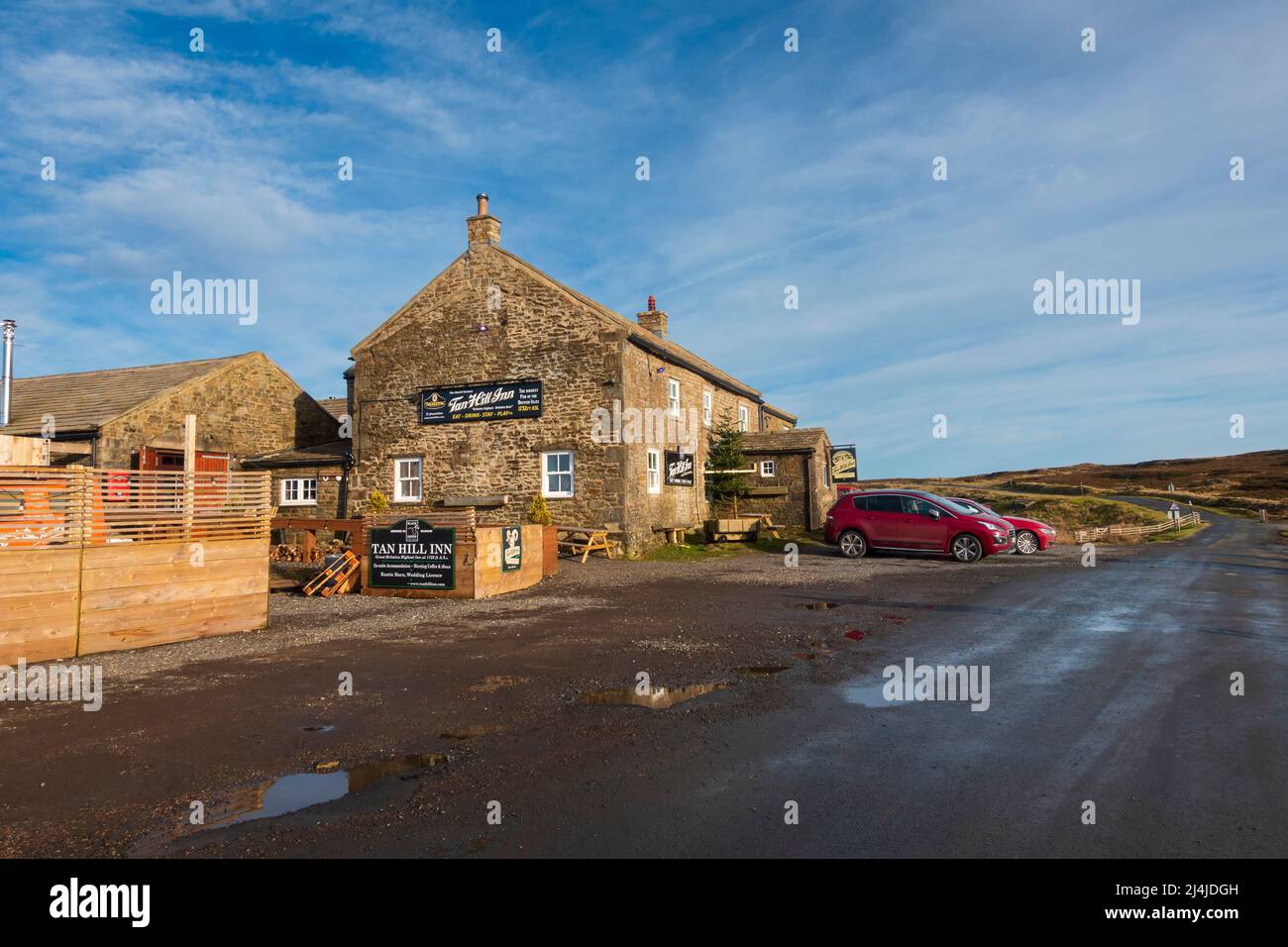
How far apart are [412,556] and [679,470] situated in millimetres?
12302

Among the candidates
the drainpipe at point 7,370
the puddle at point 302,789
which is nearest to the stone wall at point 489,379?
the drainpipe at point 7,370

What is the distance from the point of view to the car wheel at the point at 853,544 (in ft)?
68.5

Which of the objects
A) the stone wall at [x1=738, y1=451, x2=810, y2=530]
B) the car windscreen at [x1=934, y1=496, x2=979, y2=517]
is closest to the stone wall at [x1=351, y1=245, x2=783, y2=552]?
the stone wall at [x1=738, y1=451, x2=810, y2=530]

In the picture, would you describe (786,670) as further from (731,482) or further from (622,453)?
(731,482)

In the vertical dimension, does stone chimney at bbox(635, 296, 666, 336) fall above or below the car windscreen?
above

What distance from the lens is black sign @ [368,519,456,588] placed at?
13.9 m

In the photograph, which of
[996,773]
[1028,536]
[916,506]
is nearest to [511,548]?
[916,506]

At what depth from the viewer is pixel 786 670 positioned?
25.6 ft

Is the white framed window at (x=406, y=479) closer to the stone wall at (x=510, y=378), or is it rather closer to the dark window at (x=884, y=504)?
the stone wall at (x=510, y=378)

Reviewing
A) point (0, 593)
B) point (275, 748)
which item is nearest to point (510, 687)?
point (275, 748)

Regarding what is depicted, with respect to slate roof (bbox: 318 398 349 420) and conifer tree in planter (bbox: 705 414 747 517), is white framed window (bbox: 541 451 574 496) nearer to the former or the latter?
conifer tree in planter (bbox: 705 414 747 517)

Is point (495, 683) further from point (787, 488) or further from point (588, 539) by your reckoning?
point (787, 488)

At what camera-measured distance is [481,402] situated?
22.6 m

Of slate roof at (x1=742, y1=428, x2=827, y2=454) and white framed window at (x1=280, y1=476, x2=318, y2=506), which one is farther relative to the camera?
slate roof at (x1=742, y1=428, x2=827, y2=454)
